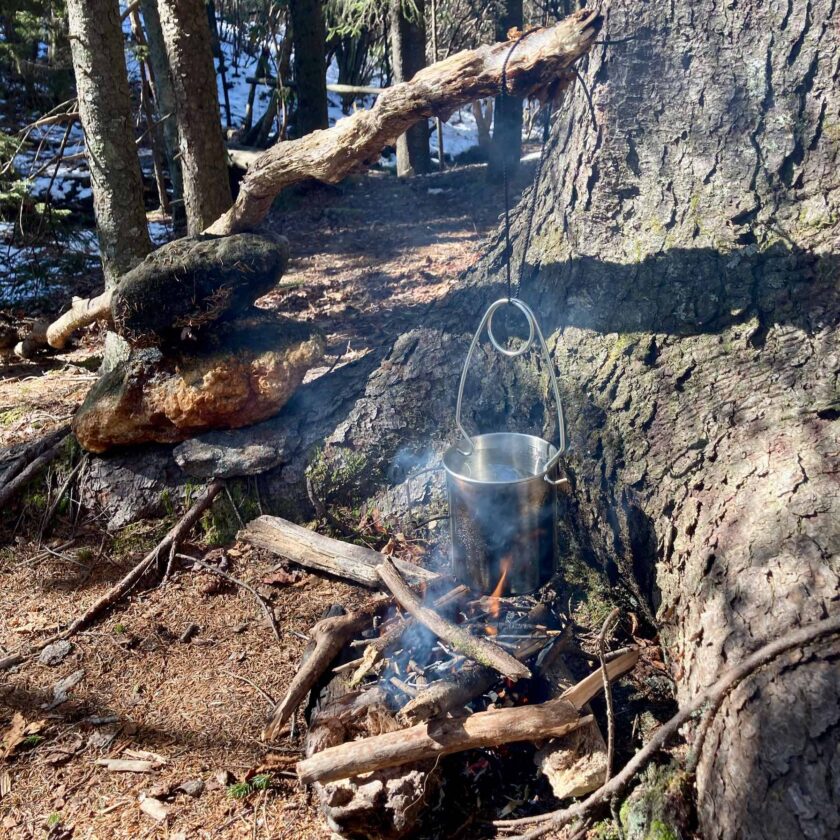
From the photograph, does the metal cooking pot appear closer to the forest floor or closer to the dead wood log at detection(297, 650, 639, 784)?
the dead wood log at detection(297, 650, 639, 784)

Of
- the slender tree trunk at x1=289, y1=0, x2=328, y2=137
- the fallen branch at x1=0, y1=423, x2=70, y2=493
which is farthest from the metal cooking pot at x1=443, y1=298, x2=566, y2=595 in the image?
the slender tree trunk at x1=289, y1=0, x2=328, y2=137

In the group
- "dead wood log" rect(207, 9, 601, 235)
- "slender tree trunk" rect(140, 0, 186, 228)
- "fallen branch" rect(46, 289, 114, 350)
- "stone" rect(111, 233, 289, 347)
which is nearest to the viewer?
"dead wood log" rect(207, 9, 601, 235)

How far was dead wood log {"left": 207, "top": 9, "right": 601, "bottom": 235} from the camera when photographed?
288 centimetres

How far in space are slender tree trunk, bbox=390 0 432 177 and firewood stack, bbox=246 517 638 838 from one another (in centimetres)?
957

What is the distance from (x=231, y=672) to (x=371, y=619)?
74cm

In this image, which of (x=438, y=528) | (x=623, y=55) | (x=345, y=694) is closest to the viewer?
(x=345, y=694)

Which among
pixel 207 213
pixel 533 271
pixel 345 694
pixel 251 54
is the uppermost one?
pixel 251 54

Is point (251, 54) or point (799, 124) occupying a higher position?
point (251, 54)

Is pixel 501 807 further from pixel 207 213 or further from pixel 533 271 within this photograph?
pixel 207 213

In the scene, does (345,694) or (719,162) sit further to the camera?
(719,162)

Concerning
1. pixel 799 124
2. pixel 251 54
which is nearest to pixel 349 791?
pixel 799 124

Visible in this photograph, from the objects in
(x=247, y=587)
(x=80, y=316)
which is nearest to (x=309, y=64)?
(x=80, y=316)

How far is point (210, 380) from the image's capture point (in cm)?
407

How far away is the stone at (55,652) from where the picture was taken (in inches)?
138
